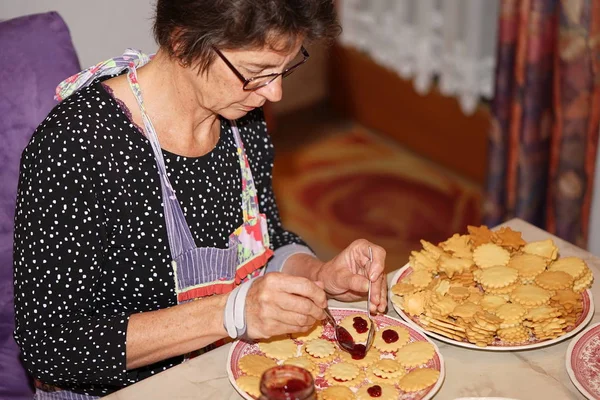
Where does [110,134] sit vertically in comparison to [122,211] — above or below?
above

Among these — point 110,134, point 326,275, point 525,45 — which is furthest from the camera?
point 525,45

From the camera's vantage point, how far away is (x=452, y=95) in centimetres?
406

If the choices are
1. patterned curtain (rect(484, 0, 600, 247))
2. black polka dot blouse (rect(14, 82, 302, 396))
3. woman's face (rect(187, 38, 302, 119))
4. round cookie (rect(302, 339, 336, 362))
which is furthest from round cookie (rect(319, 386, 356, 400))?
patterned curtain (rect(484, 0, 600, 247))

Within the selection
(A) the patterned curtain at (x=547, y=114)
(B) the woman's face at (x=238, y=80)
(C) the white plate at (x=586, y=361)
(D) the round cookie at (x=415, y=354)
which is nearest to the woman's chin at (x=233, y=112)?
(B) the woman's face at (x=238, y=80)

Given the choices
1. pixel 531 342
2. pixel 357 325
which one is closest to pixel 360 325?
pixel 357 325

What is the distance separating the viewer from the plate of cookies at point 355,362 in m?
1.51

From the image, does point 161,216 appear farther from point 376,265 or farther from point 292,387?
point 292,387

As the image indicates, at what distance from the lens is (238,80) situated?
168cm

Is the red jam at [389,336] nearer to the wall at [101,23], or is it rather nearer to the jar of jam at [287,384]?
the jar of jam at [287,384]

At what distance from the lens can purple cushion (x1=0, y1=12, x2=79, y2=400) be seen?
1896mm

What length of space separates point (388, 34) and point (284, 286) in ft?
9.03

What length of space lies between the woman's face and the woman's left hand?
375 millimetres

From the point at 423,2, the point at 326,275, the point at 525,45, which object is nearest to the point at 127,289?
the point at 326,275

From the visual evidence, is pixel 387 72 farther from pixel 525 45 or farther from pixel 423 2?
pixel 525 45
